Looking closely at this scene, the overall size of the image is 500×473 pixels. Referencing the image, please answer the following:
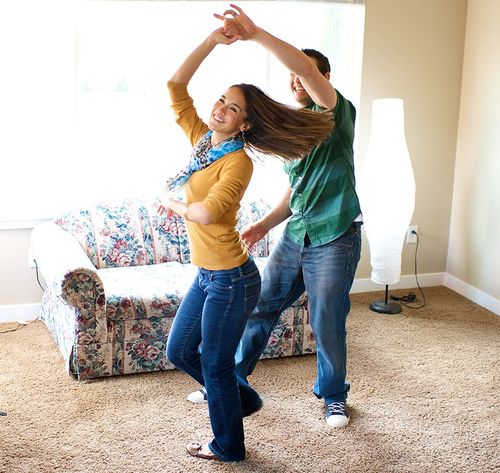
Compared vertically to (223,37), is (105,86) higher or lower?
lower

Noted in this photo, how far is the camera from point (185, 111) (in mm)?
2490

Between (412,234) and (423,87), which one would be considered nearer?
(423,87)

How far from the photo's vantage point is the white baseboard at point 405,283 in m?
4.84

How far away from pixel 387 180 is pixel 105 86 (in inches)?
65.7

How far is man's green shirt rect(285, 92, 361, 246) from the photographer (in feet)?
8.86

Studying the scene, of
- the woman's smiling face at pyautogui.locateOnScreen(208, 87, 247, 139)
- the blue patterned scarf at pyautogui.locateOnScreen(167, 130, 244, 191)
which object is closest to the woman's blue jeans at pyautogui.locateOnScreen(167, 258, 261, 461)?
the blue patterned scarf at pyautogui.locateOnScreen(167, 130, 244, 191)

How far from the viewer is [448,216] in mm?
5000

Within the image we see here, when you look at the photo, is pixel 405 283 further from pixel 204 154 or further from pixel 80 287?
pixel 204 154

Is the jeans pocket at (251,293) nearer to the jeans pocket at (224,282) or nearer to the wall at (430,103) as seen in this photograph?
the jeans pocket at (224,282)

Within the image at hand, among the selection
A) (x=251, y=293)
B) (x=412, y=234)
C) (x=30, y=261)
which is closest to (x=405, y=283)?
(x=412, y=234)

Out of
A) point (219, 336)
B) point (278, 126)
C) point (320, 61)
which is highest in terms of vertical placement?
point (320, 61)

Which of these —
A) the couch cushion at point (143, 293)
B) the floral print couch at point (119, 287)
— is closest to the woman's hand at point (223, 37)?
the floral print couch at point (119, 287)

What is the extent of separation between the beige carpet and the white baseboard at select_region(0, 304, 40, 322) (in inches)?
7.6

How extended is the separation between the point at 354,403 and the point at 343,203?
37.7 inches
